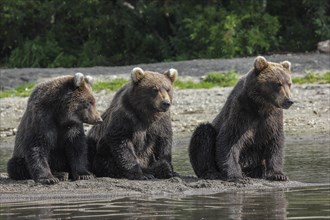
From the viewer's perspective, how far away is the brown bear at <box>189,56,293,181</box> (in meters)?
11.6

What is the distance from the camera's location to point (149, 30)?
28.5m

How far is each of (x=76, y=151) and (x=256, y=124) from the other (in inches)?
73.3

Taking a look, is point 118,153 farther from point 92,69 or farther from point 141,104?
point 92,69

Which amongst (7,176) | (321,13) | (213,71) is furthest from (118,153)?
(321,13)

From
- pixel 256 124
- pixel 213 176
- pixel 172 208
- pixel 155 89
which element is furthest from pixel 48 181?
pixel 256 124

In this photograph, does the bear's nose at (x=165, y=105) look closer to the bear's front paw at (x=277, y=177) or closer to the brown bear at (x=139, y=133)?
the brown bear at (x=139, y=133)

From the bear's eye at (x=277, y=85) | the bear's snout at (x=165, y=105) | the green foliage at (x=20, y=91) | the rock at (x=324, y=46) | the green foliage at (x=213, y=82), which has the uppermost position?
the rock at (x=324, y=46)

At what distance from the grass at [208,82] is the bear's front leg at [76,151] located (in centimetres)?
956

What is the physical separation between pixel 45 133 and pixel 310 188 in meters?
2.71

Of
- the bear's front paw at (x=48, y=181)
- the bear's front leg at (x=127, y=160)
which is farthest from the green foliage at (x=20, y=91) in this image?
the bear's front paw at (x=48, y=181)

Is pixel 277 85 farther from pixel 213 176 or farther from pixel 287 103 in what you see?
pixel 213 176

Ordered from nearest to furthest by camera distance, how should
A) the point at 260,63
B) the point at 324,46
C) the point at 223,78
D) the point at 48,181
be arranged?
the point at 48,181, the point at 260,63, the point at 223,78, the point at 324,46

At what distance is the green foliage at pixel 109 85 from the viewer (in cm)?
2155

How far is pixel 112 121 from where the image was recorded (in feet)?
39.0
